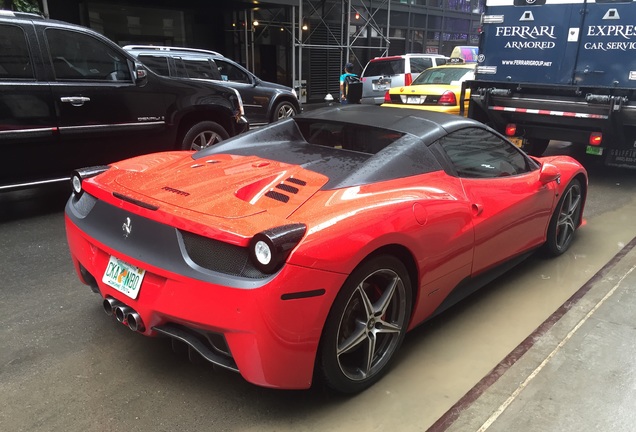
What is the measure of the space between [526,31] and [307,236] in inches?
275

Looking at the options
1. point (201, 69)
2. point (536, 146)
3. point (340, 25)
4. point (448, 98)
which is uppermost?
point (340, 25)

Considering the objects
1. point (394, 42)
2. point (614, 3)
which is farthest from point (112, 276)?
point (394, 42)

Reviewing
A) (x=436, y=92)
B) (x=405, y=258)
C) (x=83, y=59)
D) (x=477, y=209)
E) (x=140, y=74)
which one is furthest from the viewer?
(x=436, y=92)

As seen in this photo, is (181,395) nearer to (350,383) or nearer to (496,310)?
(350,383)

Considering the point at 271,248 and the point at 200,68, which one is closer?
the point at 271,248

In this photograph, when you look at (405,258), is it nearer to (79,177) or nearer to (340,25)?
(79,177)

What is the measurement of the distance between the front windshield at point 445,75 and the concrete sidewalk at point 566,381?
7.25 metres

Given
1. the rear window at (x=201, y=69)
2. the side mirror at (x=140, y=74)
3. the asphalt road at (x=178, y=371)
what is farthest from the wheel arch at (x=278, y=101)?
the asphalt road at (x=178, y=371)

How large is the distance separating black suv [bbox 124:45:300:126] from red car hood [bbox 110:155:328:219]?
6.62 m

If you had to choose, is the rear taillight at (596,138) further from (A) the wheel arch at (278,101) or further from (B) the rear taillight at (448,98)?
(A) the wheel arch at (278,101)

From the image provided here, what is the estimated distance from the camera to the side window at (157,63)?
9.14 metres

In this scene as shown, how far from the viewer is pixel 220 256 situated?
91.5 inches

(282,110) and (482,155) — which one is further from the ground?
(482,155)

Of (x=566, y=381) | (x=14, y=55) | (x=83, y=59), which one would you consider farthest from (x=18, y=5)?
(x=566, y=381)
